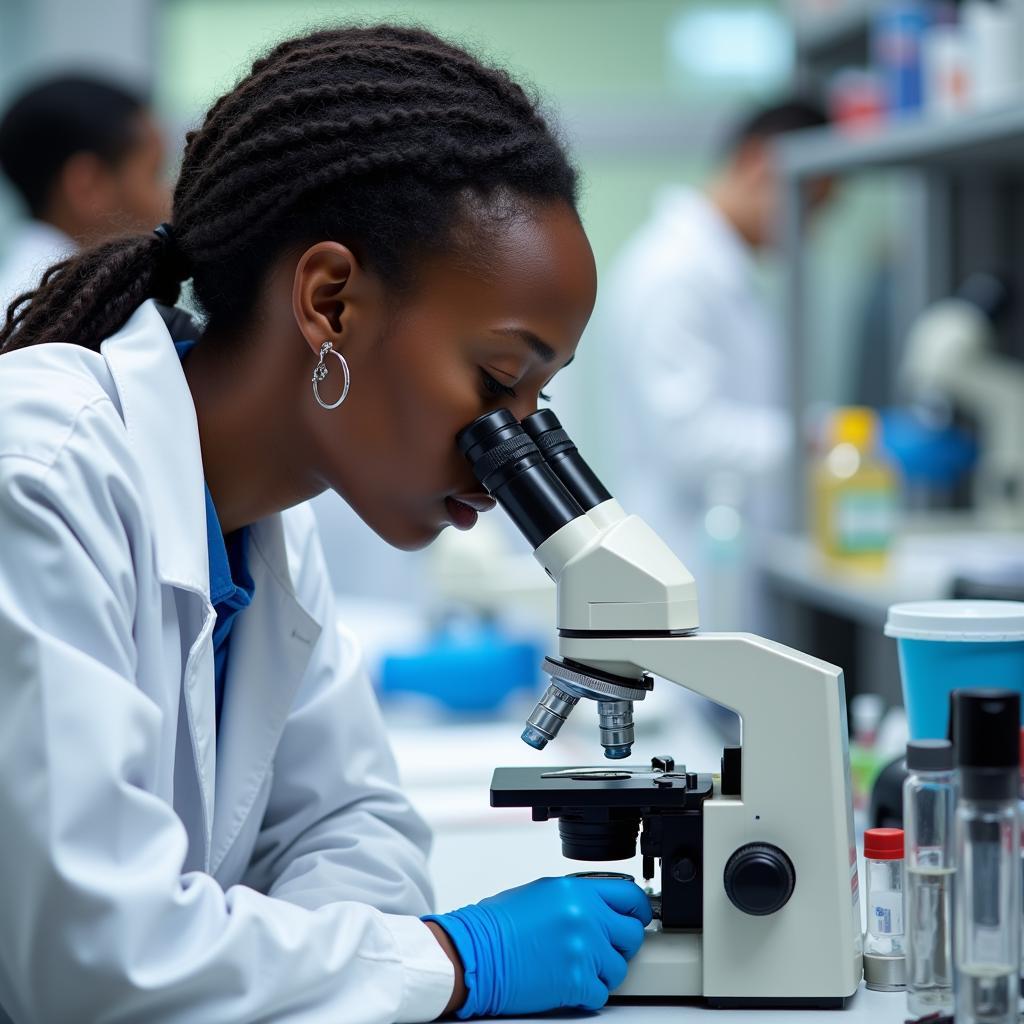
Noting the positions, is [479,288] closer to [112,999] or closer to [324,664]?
[324,664]

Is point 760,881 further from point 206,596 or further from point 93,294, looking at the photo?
point 93,294

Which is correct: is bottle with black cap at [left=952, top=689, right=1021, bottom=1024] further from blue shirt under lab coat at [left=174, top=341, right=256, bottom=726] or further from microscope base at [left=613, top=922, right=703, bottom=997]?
blue shirt under lab coat at [left=174, top=341, right=256, bottom=726]

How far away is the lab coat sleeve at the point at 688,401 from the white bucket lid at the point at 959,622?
6.88 ft

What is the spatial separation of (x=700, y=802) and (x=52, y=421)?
1.68 ft

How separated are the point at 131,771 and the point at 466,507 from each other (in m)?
0.37

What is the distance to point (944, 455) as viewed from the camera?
2.89m

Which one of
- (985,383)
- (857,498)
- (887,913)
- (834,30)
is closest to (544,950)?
(887,913)

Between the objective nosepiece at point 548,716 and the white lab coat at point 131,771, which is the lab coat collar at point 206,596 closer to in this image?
the white lab coat at point 131,771

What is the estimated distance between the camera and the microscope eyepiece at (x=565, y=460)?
3.31 ft

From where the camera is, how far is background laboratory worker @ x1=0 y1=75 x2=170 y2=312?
3.08m

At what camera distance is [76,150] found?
10.2 feet

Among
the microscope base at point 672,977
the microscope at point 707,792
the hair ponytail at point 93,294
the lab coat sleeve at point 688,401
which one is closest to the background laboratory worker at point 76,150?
the lab coat sleeve at point 688,401

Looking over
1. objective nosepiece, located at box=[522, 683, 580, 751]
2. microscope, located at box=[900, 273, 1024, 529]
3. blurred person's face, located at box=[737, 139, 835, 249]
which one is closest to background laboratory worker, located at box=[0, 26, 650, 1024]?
objective nosepiece, located at box=[522, 683, 580, 751]

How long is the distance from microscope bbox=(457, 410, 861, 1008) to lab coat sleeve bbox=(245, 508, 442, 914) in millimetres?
234
